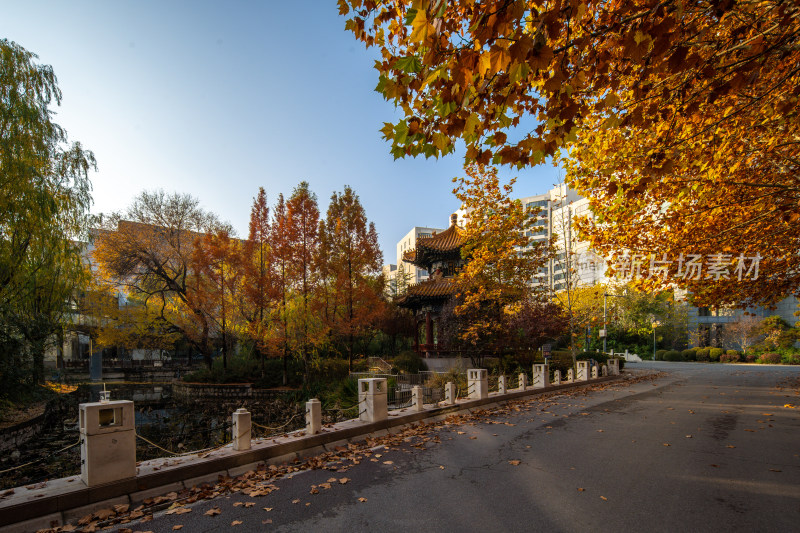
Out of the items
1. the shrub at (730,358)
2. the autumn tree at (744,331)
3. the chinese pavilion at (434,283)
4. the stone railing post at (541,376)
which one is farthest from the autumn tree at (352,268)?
the autumn tree at (744,331)

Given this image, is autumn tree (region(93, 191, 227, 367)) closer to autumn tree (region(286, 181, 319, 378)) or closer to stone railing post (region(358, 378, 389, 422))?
autumn tree (region(286, 181, 319, 378))

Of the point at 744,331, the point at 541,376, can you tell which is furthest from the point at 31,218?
the point at 744,331

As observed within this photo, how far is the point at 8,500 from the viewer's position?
4.82 metres

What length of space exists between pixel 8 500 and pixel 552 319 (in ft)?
63.6

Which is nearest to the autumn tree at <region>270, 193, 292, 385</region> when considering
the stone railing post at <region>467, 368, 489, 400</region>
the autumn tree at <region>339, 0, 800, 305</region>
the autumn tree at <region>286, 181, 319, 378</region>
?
the autumn tree at <region>286, 181, 319, 378</region>

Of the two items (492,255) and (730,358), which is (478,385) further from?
(730,358)

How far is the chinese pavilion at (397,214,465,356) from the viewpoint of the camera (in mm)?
24922

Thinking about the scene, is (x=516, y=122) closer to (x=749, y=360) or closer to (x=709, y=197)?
(x=709, y=197)

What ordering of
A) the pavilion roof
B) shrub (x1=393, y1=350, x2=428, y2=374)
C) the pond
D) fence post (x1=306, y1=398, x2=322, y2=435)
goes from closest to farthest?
1. fence post (x1=306, y1=398, x2=322, y2=435)
2. the pond
3. shrub (x1=393, y1=350, x2=428, y2=374)
4. the pavilion roof

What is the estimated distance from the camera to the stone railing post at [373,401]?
9469 mm

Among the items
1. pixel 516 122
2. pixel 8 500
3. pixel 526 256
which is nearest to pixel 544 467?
pixel 516 122

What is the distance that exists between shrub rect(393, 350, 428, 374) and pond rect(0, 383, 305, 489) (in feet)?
19.3

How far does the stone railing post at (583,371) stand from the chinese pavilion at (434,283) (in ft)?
24.3

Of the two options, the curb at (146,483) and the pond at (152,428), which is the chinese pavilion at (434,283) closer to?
the pond at (152,428)
